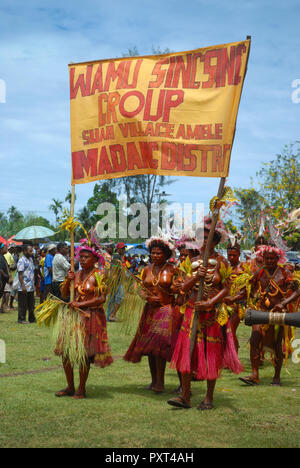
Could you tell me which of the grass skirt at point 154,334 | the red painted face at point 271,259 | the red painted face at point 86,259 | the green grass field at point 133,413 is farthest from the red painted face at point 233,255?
the red painted face at point 86,259

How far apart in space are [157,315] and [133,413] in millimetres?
1428

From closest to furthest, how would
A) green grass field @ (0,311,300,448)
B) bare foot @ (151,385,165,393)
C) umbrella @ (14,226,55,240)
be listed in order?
green grass field @ (0,311,300,448) → bare foot @ (151,385,165,393) → umbrella @ (14,226,55,240)

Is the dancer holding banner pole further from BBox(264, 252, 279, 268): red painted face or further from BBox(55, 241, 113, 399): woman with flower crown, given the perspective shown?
BBox(264, 252, 279, 268): red painted face

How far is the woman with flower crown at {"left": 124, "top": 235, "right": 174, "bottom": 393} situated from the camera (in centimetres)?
684

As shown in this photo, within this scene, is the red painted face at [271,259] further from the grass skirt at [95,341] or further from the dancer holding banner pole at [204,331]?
the grass skirt at [95,341]

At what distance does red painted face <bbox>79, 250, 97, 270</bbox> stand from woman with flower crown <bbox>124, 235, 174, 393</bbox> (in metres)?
0.75

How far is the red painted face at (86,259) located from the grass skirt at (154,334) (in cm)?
95

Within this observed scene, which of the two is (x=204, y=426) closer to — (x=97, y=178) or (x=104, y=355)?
(x=104, y=355)

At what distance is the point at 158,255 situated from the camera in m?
6.95

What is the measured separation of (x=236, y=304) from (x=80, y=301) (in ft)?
10.1

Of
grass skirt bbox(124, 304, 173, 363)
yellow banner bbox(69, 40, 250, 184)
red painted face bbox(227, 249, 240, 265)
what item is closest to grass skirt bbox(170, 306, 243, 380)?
grass skirt bbox(124, 304, 173, 363)

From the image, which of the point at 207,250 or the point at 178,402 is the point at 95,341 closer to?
the point at 178,402

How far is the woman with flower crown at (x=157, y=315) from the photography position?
6.84 metres

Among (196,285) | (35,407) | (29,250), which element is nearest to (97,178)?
(196,285)
